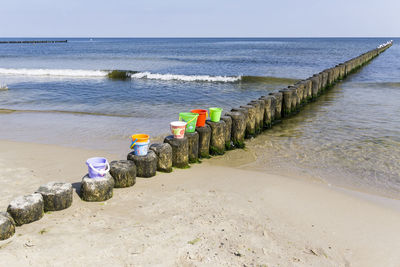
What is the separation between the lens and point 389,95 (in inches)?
640

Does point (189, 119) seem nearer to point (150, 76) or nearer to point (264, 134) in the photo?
point (264, 134)

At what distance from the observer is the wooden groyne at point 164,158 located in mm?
4297

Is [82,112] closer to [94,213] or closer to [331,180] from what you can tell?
[94,213]

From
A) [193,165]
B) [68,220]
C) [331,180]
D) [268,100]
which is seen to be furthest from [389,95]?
[68,220]

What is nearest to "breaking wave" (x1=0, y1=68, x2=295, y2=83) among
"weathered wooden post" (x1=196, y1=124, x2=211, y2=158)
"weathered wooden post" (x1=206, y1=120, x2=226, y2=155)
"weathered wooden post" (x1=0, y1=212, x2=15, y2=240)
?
"weathered wooden post" (x1=206, y1=120, x2=226, y2=155)

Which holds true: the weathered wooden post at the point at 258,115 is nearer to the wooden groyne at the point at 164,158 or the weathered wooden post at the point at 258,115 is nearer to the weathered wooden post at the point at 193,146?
the wooden groyne at the point at 164,158

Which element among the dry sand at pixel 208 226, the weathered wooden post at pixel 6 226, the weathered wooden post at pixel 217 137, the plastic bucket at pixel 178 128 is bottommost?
the dry sand at pixel 208 226

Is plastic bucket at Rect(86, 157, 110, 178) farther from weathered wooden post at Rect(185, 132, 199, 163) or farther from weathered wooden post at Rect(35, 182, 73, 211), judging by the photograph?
weathered wooden post at Rect(185, 132, 199, 163)

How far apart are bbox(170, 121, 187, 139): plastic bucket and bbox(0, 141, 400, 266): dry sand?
78 cm

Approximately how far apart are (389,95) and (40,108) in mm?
16213

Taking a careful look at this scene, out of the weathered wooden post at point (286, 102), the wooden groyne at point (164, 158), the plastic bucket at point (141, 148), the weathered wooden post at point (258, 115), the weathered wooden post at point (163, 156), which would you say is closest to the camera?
the wooden groyne at point (164, 158)

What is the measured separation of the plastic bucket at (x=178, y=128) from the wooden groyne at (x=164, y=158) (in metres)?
0.10

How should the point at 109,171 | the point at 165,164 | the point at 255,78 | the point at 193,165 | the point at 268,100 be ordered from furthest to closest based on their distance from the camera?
the point at 255,78 < the point at 268,100 < the point at 193,165 < the point at 165,164 < the point at 109,171

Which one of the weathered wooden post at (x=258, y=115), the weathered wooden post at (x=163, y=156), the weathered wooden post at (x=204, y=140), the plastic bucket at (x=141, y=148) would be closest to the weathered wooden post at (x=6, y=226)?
the plastic bucket at (x=141, y=148)
